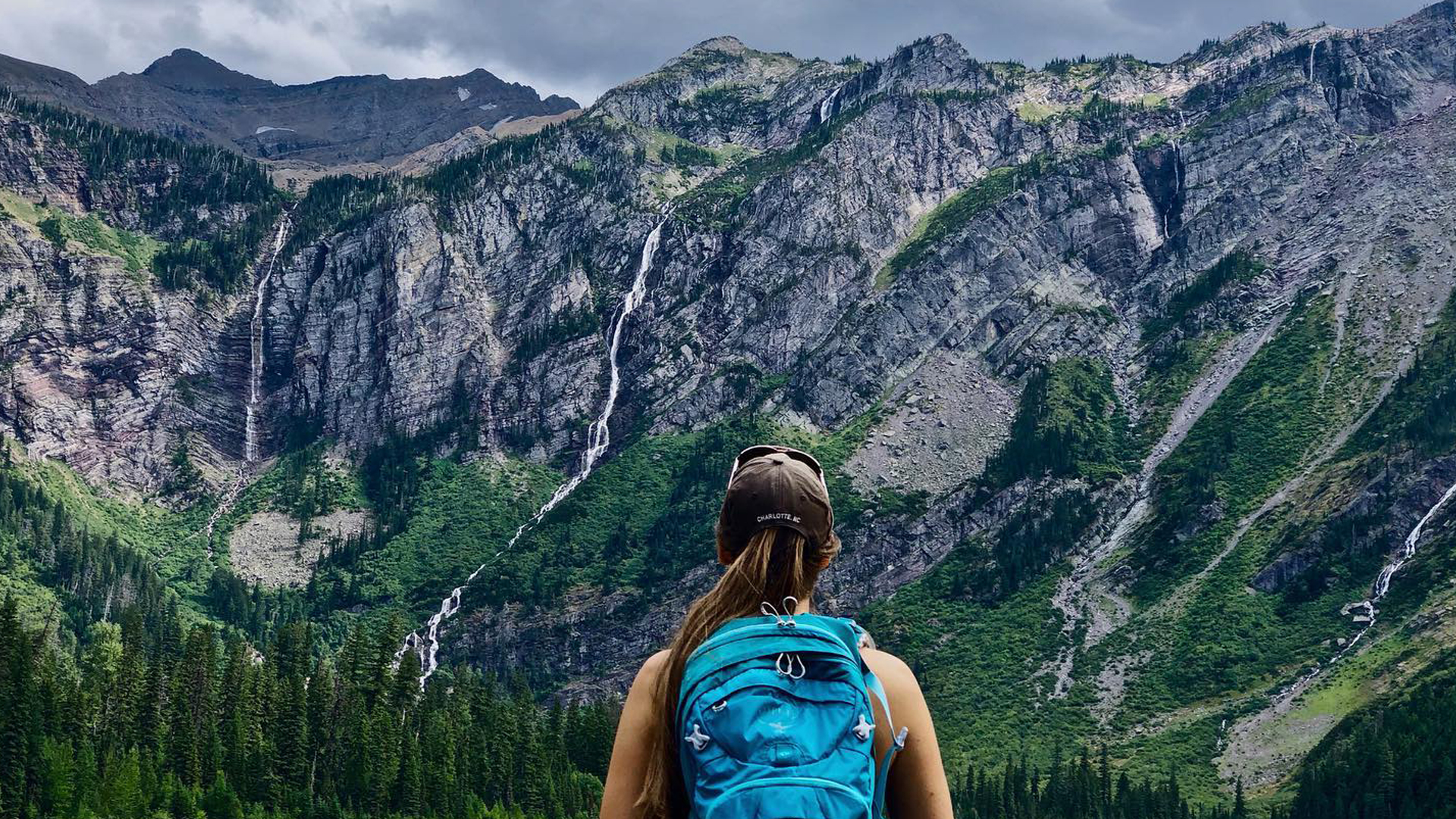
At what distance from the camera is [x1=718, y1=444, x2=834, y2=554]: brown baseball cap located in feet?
25.0

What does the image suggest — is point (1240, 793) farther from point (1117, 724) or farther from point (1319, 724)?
point (1117, 724)

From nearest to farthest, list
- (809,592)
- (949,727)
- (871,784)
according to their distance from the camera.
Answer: (871,784) < (809,592) < (949,727)

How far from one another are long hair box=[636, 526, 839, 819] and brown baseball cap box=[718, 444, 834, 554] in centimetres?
6

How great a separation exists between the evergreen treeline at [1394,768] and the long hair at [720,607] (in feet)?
430

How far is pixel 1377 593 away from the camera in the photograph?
192 metres

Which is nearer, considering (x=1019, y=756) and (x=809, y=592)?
(x=809, y=592)

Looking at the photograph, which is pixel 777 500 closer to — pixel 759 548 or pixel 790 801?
pixel 759 548

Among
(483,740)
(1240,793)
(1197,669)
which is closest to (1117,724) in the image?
(1197,669)

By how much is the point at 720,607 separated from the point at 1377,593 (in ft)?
672

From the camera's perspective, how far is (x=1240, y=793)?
479 feet

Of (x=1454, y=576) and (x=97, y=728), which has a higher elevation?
(x=1454, y=576)

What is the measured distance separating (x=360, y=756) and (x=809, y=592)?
112774 millimetres

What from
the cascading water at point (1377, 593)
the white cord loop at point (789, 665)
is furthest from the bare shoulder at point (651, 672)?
the cascading water at point (1377, 593)

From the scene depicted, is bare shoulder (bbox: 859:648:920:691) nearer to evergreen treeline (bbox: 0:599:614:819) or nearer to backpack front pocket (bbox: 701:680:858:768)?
backpack front pocket (bbox: 701:680:858:768)
